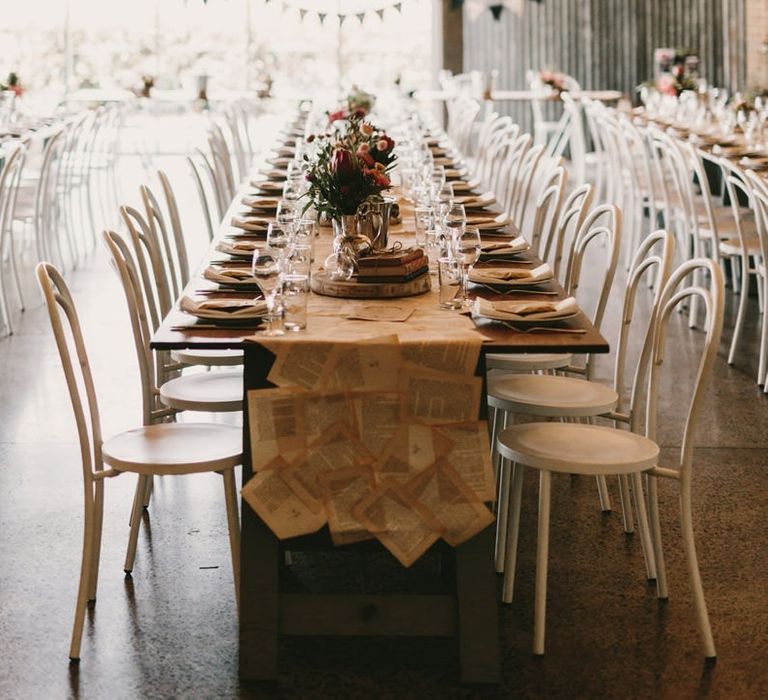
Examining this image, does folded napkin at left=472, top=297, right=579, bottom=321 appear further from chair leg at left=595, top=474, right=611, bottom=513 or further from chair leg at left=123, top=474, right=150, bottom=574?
chair leg at left=123, top=474, right=150, bottom=574

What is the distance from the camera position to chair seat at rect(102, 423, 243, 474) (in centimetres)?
298

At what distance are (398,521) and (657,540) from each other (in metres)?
0.77

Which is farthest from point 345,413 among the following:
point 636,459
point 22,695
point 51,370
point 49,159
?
point 49,159

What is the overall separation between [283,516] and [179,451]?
1.23ft

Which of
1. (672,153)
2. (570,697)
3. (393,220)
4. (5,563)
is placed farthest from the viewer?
(672,153)

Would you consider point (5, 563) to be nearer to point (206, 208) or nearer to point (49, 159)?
point (206, 208)

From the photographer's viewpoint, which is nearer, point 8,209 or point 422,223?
point 422,223

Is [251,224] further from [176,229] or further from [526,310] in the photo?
[526,310]

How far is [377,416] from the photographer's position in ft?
9.32

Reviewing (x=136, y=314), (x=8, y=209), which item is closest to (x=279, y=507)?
(x=136, y=314)

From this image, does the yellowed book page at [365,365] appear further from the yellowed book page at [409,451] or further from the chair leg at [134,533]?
the chair leg at [134,533]

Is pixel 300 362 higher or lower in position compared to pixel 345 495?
higher

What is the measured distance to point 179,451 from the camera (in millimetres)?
3064

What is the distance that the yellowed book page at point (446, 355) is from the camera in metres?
2.80
